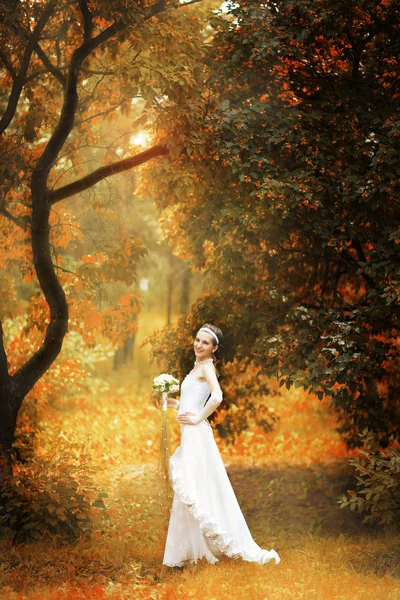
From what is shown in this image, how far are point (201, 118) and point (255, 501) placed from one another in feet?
19.2

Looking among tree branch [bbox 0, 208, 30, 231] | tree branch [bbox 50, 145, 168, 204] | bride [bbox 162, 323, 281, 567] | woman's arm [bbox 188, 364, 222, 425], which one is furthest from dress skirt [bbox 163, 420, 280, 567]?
tree branch [bbox 0, 208, 30, 231]

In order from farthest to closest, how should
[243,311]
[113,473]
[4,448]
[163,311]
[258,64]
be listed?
[163,311] < [113,473] < [243,311] < [258,64] < [4,448]

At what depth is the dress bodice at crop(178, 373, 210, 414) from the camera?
647 centimetres

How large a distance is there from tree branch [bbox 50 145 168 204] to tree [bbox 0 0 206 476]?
0.01 metres

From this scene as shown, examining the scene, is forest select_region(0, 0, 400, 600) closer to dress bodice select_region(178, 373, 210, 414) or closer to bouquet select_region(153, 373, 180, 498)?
bouquet select_region(153, 373, 180, 498)

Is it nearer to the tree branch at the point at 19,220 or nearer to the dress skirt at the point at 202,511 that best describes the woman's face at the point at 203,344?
the dress skirt at the point at 202,511

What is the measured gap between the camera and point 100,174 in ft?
28.2

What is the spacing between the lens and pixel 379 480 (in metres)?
7.60

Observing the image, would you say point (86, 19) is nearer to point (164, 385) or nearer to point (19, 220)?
point (19, 220)

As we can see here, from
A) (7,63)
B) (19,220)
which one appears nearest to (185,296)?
(19,220)

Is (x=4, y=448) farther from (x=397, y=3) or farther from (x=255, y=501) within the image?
(x=397, y=3)

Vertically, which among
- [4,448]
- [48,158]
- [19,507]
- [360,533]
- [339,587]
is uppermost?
[48,158]

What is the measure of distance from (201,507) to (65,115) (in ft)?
15.3

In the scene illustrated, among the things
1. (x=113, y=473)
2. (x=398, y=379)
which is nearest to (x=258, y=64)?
(x=398, y=379)
